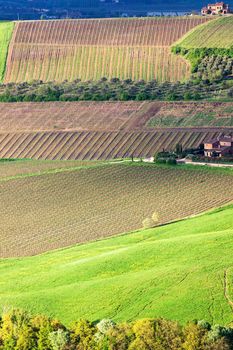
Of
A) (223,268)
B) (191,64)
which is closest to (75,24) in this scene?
(191,64)

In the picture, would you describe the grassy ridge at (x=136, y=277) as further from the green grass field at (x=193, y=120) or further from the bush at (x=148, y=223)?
the green grass field at (x=193, y=120)

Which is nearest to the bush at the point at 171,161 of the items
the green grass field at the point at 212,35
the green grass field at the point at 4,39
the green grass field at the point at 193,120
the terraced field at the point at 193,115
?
the terraced field at the point at 193,115

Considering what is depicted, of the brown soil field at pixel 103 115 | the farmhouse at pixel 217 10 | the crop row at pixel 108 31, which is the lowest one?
the brown soil field at pixel 103 115

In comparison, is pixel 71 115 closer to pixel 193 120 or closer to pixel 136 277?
pixel 193 120

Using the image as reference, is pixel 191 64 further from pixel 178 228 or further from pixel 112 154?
pixel 178 228

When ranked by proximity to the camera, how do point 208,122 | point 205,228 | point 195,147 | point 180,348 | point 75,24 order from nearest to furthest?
point 180,348 < point 205,228 < point 195,147 < point 208,122 < point 75,24

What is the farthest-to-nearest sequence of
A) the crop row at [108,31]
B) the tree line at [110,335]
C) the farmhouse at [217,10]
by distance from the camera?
the farmhouse at [217,10] < the crop row at [108,31] < the tree line at [110,335]

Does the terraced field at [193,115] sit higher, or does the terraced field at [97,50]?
the terraced field at [97,50]
